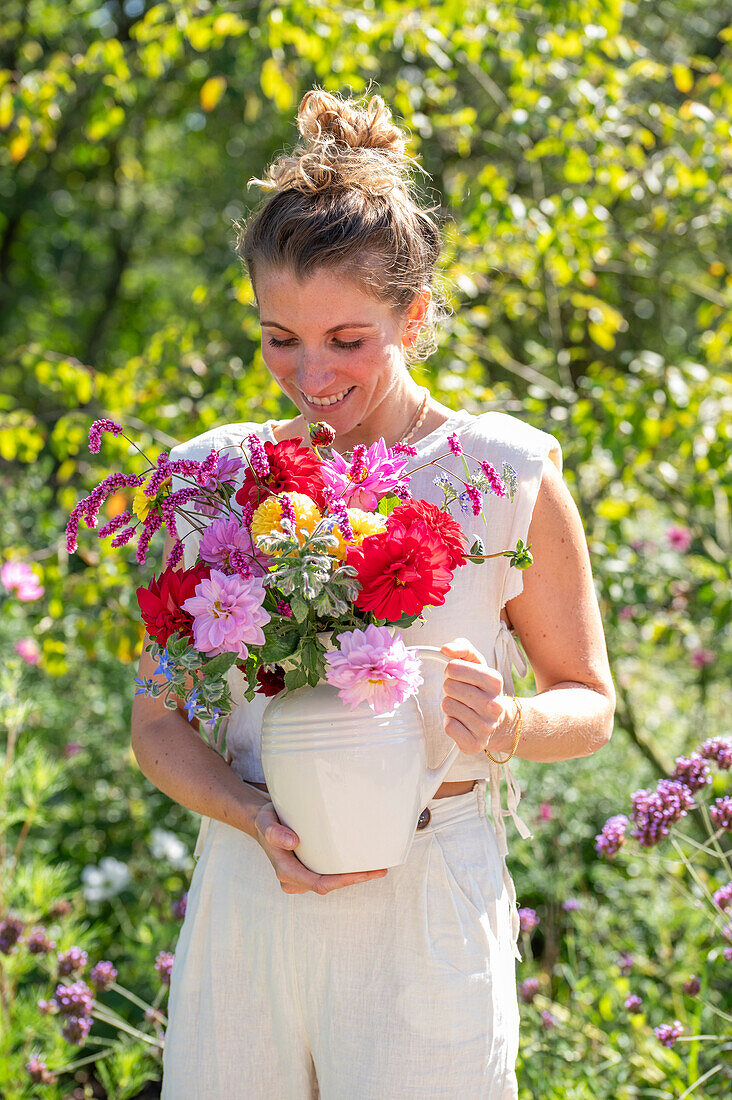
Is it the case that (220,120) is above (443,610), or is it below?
below

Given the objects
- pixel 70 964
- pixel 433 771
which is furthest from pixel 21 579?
pixel 433 771

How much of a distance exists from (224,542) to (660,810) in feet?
3.43

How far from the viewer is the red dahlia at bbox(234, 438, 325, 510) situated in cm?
119

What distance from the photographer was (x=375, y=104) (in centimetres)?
162

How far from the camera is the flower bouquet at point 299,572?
1.10 meters

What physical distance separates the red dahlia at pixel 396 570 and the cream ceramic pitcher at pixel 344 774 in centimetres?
10

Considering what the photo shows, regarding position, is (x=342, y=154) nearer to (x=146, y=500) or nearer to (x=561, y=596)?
(x=146, y=500)

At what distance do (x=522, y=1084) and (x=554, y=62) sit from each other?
273 cm

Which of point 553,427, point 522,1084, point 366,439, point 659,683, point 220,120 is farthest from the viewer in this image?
point 220,120

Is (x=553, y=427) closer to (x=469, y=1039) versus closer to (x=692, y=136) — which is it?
(x=692, y=136)

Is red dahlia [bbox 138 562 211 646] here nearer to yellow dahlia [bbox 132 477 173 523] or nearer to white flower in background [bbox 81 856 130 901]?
yellow dahlia [bbox 132 477 173 523]

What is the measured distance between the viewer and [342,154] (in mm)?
1473

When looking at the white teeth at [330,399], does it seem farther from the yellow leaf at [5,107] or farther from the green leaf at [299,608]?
the yellow leaf at [5,107]

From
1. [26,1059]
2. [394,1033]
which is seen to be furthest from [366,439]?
[26,1059]
